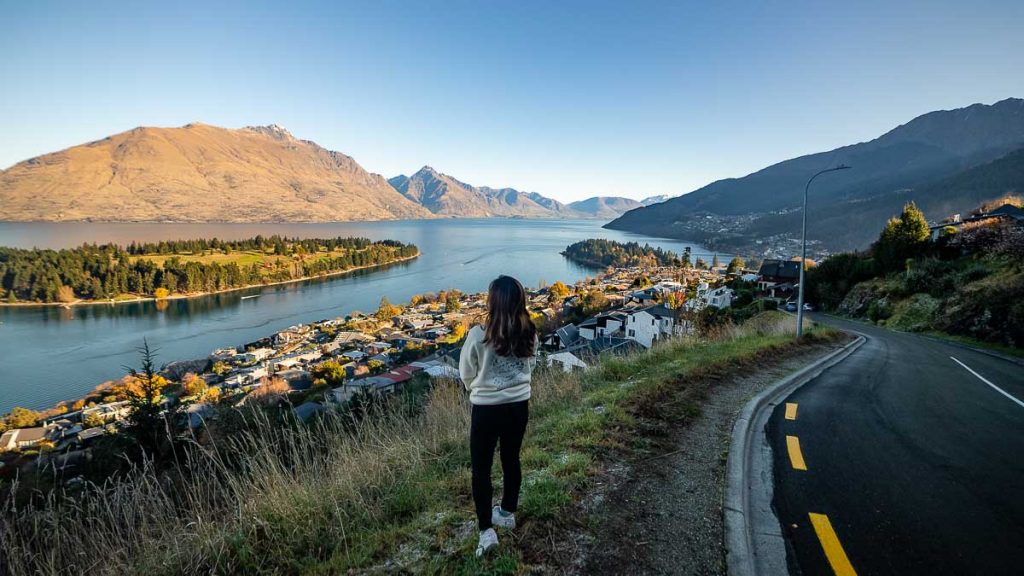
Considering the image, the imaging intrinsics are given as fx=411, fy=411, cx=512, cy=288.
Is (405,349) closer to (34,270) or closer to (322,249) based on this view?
(34,270)

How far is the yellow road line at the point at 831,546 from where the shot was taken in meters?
2.59

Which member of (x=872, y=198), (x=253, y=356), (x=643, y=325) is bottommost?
(x=253, y=356)

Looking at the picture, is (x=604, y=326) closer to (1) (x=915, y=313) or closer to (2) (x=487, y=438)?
(1) (x=915, y=313)

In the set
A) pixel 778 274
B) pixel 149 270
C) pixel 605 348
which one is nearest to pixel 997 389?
pixel 605 348

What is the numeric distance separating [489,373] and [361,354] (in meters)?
37.0

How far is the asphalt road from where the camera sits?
2738mm

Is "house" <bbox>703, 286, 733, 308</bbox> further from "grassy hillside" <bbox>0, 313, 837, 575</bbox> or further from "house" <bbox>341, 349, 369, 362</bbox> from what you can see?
"grassy hillside" <bbox>0, 313, 837, 575</bbox>

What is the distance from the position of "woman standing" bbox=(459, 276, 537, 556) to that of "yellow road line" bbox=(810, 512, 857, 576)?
216cm

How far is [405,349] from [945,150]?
277461 millimetres

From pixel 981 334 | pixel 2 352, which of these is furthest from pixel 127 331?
pixel 981 334

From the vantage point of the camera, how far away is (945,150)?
643 feet

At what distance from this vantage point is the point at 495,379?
2.75 m

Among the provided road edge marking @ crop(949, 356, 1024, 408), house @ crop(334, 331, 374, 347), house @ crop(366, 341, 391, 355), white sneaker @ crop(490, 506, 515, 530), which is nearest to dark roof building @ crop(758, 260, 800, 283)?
road edge marking @ crop(949, 356, 1024, 408)

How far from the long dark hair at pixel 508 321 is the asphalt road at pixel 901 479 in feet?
7.33
